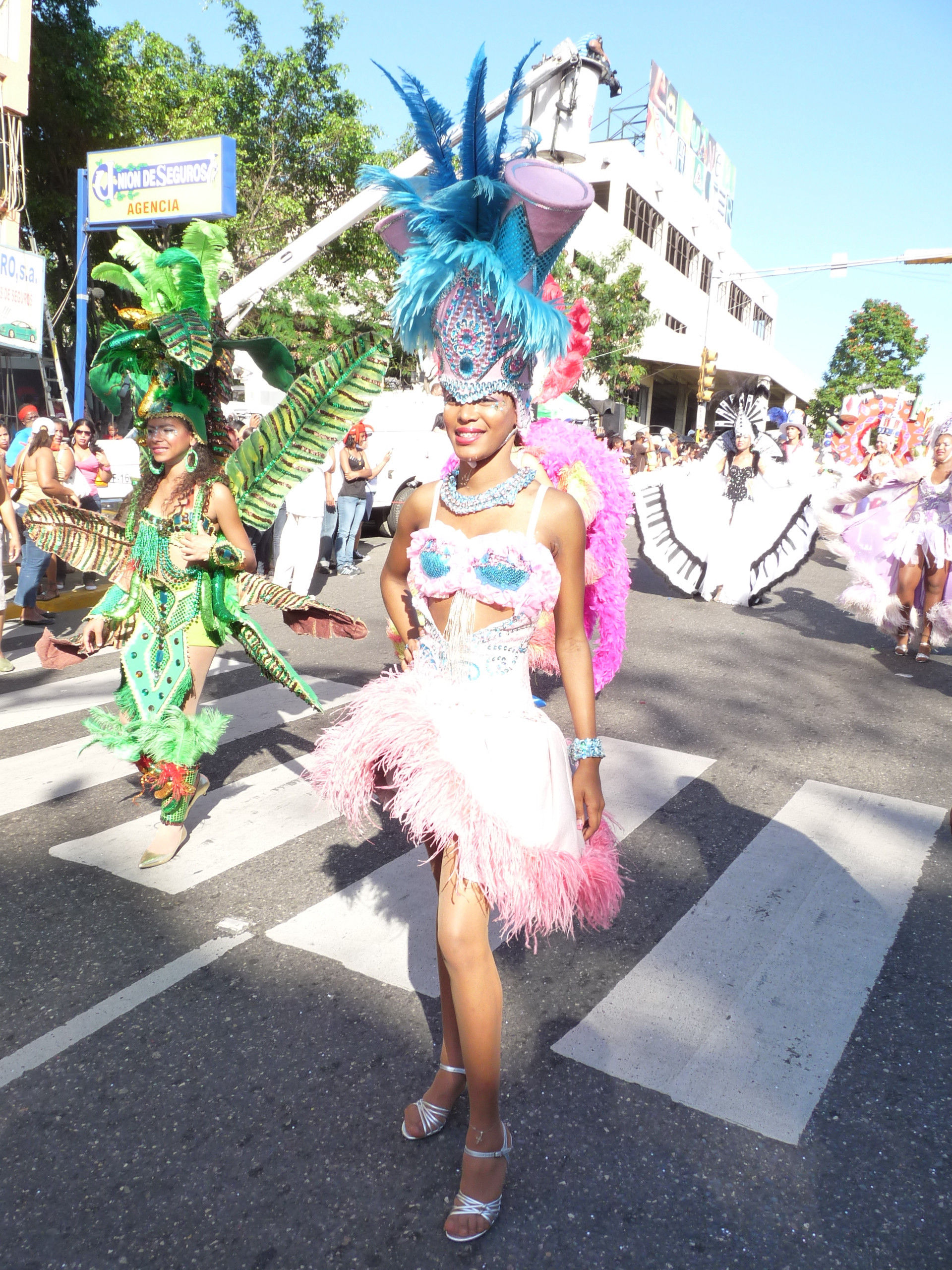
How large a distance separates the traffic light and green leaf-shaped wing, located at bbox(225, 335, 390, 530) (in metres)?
21.6

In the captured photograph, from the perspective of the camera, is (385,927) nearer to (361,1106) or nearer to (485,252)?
(361,1106)

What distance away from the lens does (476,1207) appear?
2.13m

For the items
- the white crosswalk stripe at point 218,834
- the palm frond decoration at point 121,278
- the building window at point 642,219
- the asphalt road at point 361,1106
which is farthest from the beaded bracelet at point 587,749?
the building window at point 642,219

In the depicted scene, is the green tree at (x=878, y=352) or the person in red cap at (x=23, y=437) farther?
the green tree at (x=878, y=352)

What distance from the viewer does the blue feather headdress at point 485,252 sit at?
7.64 ft

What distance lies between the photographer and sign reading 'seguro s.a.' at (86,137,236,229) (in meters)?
13.6

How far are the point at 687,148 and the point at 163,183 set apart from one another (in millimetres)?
43235

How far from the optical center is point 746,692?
7.05 meters

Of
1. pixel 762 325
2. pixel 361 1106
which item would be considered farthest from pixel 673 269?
pixel 361 1106

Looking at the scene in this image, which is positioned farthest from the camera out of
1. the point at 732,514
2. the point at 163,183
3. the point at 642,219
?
the point at 642,219

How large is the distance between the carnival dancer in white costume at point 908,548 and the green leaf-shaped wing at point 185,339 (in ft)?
20.8

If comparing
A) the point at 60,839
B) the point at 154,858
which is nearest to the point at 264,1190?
the point at 154,858

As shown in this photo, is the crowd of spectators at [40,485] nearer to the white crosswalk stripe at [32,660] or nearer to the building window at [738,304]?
the white crosswalk stripe at [32,660]

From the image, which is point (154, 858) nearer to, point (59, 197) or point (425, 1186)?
point (425, 1186)
